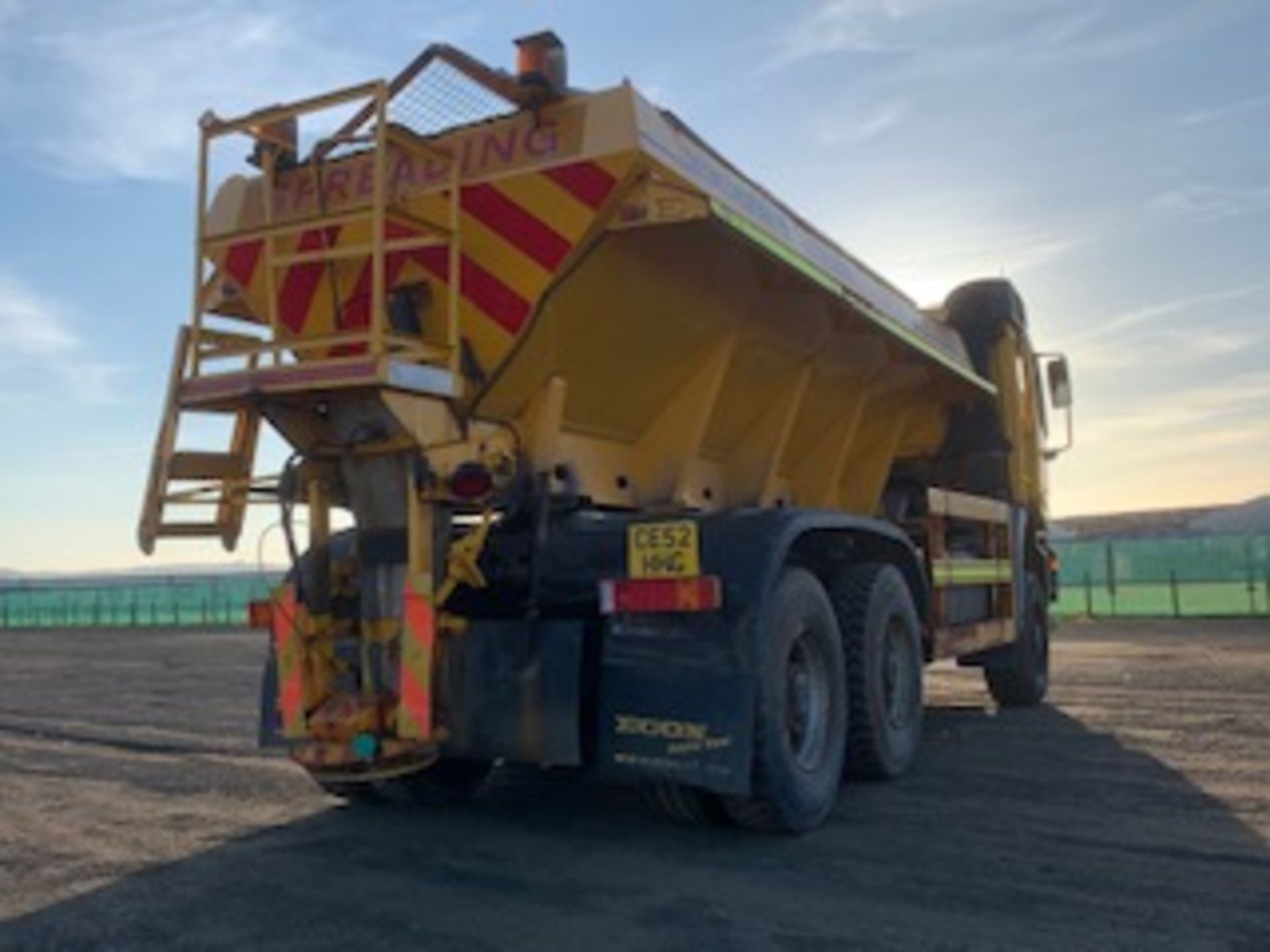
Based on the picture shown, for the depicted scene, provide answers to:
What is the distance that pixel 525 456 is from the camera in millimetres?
5754

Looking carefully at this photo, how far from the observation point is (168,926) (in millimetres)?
4363

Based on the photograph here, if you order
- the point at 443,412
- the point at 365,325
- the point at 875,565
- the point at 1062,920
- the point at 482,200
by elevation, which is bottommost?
the point at 1062,920

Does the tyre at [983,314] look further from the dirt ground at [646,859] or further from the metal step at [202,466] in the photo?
the metal step at [202,466]

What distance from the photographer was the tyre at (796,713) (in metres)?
5.35

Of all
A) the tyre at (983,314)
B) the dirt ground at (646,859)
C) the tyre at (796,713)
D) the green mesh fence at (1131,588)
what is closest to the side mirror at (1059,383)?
the tyre at (983,314)

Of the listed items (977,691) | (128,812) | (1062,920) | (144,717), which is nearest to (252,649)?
(144,717)

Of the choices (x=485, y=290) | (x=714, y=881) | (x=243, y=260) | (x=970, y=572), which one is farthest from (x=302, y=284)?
(x=970, y=572)

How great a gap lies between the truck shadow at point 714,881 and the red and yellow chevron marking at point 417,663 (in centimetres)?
59

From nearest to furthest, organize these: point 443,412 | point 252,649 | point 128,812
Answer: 1. point 443,412
2. point 128,812
3. point 252,649

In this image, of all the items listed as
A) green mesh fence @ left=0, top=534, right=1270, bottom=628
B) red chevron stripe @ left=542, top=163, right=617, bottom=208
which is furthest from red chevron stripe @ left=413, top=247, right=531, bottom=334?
green mesh fence @ left=0, top=534, right=1270, bottom=628

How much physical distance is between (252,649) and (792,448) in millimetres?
16619

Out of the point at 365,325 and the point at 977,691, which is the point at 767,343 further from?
the point at 977,691

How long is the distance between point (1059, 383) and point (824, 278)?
5.85 m

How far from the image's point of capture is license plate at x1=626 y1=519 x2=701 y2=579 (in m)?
5.35
